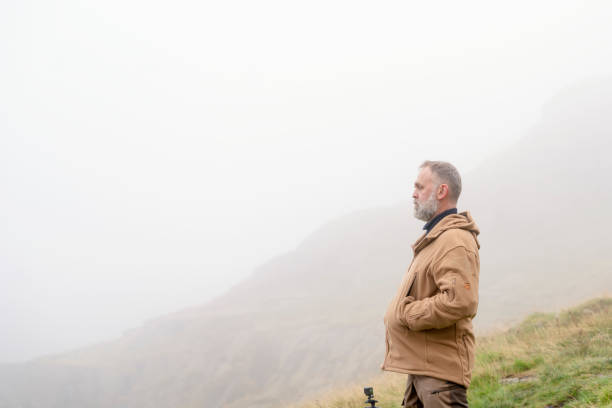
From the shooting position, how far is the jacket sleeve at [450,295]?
2.79m

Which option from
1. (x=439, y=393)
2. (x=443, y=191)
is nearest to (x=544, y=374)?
(x=439, y=393)

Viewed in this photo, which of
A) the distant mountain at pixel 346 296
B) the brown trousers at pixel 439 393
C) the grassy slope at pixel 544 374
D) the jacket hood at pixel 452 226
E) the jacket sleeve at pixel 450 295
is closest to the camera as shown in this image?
the jacket sleeve at pixel 450 295

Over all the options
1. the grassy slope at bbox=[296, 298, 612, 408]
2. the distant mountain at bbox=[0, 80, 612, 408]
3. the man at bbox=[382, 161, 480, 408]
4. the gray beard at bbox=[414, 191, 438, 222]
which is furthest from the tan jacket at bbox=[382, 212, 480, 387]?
the distant mountain at bbox=[0, 80, 612, 408]

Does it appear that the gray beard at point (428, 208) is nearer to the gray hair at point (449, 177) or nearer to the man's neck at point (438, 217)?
the man's neck at point (438, 217)

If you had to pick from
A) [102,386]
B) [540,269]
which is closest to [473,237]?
[540,269]

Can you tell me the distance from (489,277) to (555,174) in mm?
28124

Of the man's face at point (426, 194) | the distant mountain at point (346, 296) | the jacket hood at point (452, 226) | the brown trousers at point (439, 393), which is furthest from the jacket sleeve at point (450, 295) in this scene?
the distant mountain at point (346, 296)

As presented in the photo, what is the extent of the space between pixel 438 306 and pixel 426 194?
91 cm

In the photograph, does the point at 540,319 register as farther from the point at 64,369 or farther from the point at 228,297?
the point at 228,297

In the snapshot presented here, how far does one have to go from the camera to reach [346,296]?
5700 cm

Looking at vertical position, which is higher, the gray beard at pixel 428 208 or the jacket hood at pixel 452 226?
the gray beard at pixel 428 208

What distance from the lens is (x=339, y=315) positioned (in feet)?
160

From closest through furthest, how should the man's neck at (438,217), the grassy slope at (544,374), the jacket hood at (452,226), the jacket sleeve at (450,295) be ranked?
the jacket sleeve at (450,295) < the jacket hood at (452,226) < the man's neck at (438,217) < the grassy slope at (544,374)

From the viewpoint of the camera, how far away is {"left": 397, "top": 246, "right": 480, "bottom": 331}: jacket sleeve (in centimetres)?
279
